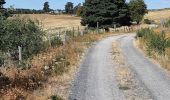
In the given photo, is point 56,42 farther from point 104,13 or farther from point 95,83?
point 104,13

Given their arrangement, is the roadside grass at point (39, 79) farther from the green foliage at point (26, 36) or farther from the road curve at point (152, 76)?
the green foliage at point (26, 36)

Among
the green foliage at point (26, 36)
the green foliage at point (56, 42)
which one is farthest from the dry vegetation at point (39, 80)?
the green foliage at point (56, 42)

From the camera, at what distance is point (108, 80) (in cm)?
2216

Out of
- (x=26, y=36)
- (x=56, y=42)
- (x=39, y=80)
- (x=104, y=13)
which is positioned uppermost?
(x=26, y=36)

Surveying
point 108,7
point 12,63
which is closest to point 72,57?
point 12,63

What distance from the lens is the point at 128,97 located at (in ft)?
58.7

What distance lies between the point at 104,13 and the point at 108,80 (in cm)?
5773

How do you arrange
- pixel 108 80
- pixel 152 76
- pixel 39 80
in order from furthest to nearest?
pixel 152 76 → pixel 108 80 → pixel 39 80

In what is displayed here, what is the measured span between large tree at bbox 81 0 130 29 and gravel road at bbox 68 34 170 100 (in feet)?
153

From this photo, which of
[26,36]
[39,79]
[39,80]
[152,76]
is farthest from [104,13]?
[39,80]

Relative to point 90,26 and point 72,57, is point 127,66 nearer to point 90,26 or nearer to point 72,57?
point 72,57

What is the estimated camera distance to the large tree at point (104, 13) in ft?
259

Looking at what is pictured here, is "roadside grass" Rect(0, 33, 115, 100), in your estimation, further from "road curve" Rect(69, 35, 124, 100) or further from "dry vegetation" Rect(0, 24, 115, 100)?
"road curve" Rect(69, 35, 124, 100)

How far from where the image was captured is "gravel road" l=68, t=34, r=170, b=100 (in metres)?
18.3
